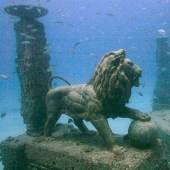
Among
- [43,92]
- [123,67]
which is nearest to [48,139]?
[43,92]

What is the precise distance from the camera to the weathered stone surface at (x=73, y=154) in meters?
4.96

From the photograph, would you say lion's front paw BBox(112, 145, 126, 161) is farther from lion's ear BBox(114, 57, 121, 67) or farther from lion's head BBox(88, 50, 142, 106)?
lion's ear BBox(114, 57, 121, 67)

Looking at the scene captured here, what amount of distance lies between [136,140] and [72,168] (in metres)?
1.76

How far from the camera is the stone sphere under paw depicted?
5238 millimetres

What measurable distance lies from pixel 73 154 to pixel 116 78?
7.32 ft

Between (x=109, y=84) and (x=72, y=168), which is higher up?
(x=109, y=84)

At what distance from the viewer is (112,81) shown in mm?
5359

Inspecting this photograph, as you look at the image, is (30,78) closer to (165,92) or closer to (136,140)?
(136,140)

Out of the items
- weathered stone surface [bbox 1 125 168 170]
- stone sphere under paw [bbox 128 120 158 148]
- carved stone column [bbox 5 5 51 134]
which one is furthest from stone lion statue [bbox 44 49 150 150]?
carved stone column [bbox 5 5 51 134]

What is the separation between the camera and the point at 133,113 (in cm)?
579

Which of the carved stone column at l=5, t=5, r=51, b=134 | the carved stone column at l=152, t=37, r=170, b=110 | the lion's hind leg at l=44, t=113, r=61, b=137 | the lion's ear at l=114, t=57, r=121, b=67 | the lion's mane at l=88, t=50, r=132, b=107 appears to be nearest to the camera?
the lion's mane at l=88, t=50, r=132, b=107

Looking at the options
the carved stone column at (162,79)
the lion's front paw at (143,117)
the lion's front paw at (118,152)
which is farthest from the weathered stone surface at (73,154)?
the carved stone column at (162,79)

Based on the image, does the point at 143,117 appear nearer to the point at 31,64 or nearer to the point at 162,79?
the point at 31,64

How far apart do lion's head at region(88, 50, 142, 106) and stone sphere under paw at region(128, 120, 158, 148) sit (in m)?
0.76
